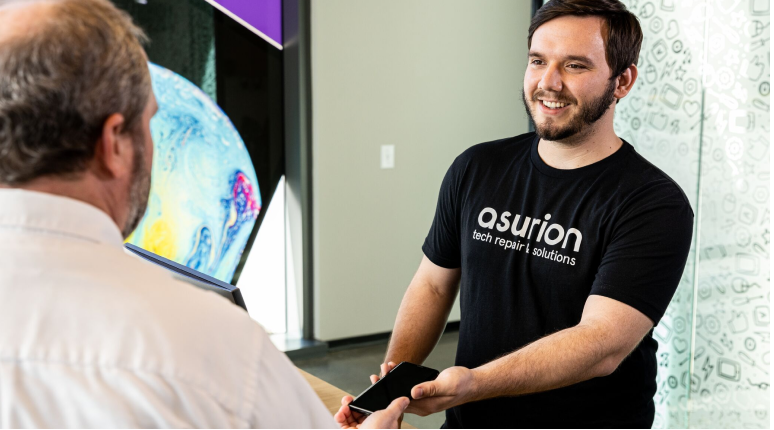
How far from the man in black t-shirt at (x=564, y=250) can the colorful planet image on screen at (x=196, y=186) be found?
78.8 inches

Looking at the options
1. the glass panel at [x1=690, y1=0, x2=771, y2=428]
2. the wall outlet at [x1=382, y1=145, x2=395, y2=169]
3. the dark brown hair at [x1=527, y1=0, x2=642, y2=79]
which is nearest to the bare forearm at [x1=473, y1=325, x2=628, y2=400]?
the dark brown hair at [x1=527, y1=0, x2=642, y2=79]

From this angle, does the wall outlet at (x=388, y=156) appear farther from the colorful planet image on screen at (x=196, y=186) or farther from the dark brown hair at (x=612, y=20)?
the dark brown hair at (x=612, y=20)

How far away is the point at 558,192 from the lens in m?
1.55

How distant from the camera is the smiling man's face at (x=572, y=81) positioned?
155 centimetres

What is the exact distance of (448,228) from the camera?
66.9 inches

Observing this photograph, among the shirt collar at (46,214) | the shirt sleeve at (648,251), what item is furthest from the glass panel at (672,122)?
the shirt collar at (46,214)

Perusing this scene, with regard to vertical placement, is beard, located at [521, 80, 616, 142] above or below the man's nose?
below

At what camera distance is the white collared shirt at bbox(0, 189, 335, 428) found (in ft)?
1.99

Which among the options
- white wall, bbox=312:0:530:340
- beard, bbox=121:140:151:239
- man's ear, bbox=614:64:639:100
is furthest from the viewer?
white wall, bbox=312:0:530:340

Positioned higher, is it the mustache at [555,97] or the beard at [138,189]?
the mustache at [555,97]

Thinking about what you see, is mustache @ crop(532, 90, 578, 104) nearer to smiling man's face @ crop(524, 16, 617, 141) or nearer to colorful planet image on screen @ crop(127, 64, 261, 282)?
smiling man's face @ crop(524, 16, 617, 141)

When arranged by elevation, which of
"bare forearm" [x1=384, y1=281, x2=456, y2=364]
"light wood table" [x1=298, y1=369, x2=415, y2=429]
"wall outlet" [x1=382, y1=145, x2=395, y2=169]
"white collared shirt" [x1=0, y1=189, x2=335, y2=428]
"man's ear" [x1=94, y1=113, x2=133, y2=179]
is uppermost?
"man's ear" [x1=94, y1=113, x2=133, y2=179]

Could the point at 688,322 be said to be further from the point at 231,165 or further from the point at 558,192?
the point at 231,165

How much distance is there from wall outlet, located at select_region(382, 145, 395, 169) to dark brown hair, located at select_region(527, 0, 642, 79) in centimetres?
217
